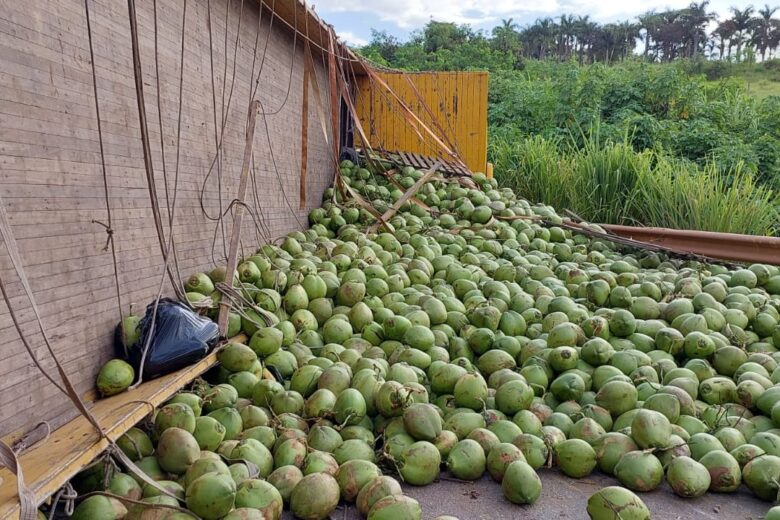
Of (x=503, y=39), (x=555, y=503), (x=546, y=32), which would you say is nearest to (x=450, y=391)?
(x=555, y=503)

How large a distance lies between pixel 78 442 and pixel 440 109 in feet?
25.1

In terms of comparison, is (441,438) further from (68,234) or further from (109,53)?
(109,53)

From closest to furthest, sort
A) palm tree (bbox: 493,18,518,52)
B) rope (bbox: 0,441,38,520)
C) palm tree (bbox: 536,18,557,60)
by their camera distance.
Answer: rope (bbox: 0,441,38,520) < palm tree (bbox: 493,18,518,52) < palm tree (bbox: 536,18,557,60)

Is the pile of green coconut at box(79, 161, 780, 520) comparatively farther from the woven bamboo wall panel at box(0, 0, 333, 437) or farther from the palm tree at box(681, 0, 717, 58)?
the palm tree at box(681, 0, 717, 58)

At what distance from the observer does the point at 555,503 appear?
229 cm

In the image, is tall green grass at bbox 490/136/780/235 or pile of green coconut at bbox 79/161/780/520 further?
tall green grass at bbox 490/136/780/235

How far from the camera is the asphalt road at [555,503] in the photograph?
7.26 ft

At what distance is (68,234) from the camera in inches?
93.5

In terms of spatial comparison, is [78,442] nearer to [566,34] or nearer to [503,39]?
[503,39]

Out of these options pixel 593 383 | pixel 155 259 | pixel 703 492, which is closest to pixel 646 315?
pixel 593 383

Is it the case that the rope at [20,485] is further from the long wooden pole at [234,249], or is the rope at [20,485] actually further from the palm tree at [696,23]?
the palm tree at [696,23]

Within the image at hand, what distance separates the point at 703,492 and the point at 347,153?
556cm

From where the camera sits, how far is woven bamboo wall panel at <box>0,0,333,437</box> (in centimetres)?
212

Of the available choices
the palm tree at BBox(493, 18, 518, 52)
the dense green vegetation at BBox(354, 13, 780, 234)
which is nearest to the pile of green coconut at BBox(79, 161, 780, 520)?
the dense green vegetation at BBox(354, 13, 780, 234)
